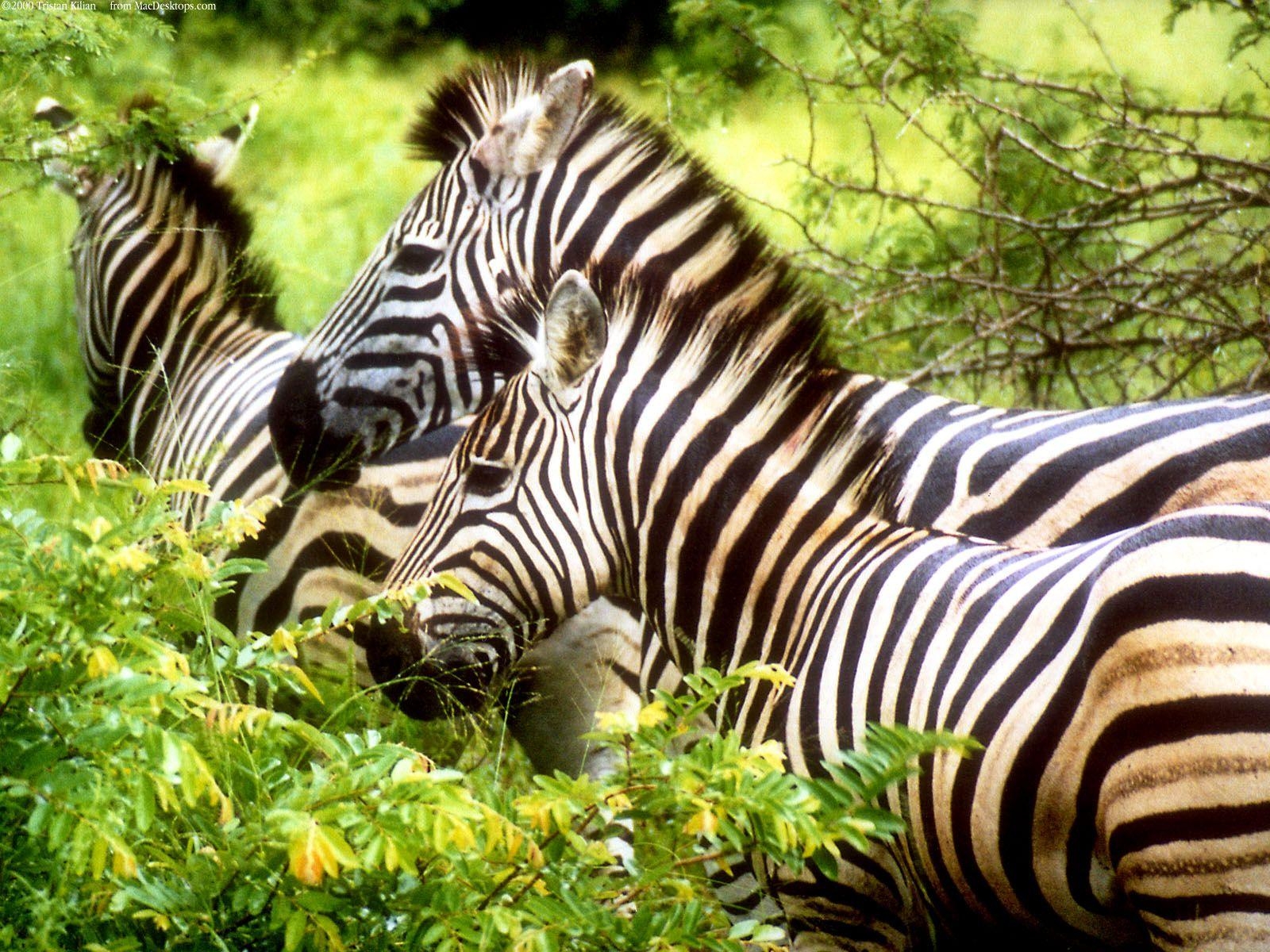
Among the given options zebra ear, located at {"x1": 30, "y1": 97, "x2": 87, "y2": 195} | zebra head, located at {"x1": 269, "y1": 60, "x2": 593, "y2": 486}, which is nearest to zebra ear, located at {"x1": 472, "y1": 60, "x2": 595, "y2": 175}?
zebra head, located at {"x1": 269, "y1": 60, "x2": 593, "y2": 486}

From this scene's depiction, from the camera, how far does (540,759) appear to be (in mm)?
4098

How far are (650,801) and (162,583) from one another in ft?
3.47

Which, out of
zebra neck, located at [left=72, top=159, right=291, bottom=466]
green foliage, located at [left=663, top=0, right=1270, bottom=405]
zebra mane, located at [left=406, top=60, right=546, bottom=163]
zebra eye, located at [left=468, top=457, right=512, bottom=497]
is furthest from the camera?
zebra neck, located at [left=72, top=159, right=291, bottom=466]

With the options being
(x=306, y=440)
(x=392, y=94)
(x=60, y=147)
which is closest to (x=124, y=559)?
(x=306, y=440)

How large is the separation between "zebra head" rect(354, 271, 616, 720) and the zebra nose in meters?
1.10

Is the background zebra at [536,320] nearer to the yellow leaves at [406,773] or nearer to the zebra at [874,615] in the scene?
the zebra at [874,615]

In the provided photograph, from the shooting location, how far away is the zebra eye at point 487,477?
123 inches

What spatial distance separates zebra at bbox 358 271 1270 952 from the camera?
6.40 ft

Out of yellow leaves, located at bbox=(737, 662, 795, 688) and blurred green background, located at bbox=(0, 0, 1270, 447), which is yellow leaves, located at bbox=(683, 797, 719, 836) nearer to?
yellow leaves, located at bbox=(737, 662, 795, 688)

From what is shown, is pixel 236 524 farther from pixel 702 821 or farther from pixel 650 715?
pixel 702 821

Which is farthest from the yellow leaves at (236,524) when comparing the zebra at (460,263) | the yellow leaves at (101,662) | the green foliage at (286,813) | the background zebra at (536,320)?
the zebra at (460,263)

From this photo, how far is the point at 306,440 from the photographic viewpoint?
13.9ft

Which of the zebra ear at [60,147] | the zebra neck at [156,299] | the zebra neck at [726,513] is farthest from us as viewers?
the zebra neck at [156,299]

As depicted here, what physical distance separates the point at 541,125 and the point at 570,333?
154 centimetres
